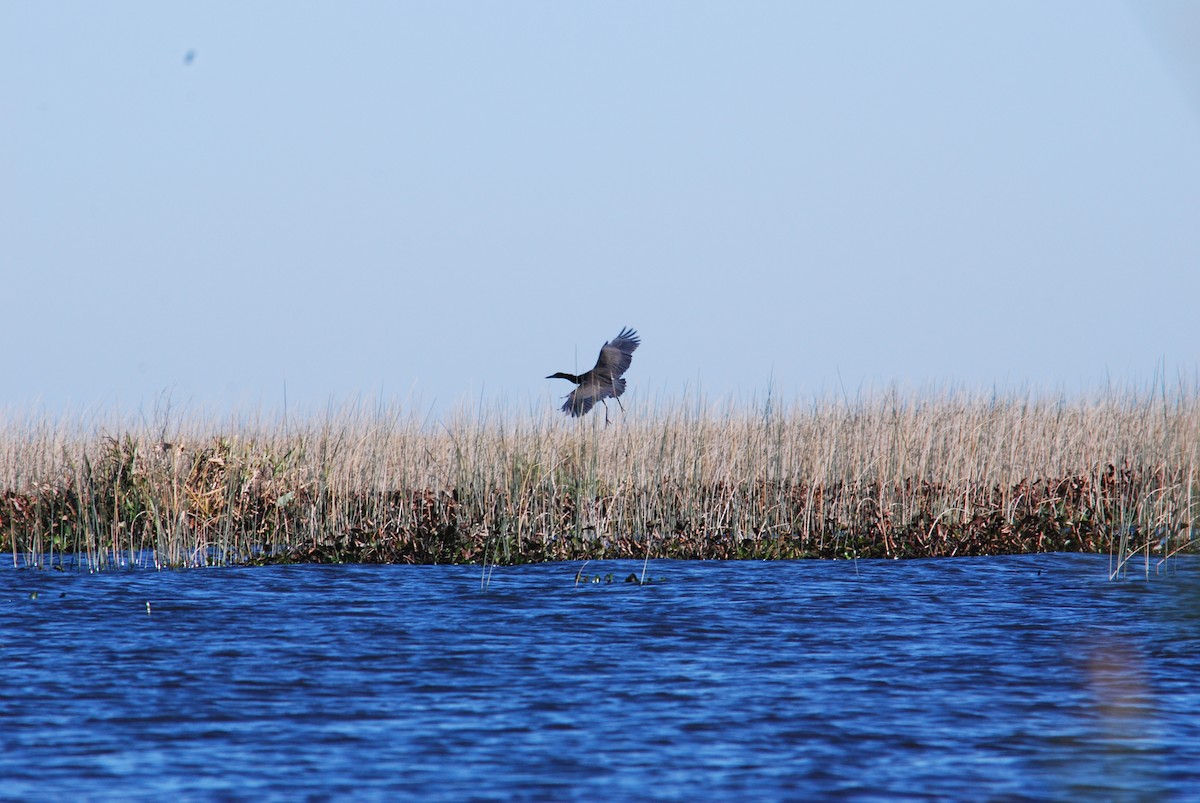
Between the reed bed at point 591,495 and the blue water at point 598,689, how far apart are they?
1526mm

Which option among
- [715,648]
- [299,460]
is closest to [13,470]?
[299,460]

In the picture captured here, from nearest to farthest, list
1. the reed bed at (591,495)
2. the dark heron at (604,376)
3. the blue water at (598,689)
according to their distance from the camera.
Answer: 1. the blue water at (598,689)
2. the reed bed at (591,495)
3. the dark heron at (604,376)

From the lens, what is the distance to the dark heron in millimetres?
12734

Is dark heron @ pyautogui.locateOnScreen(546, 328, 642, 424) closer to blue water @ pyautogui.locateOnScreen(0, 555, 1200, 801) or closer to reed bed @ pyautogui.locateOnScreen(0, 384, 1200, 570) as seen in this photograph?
reed bed @ pyautogui.locateOnScreen(0, 384, 1200, 570)

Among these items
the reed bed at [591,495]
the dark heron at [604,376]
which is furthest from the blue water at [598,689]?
the dark heron at [604,376]

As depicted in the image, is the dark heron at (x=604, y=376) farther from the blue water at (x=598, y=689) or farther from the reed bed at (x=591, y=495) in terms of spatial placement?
the blue water at (x=598, y=689)

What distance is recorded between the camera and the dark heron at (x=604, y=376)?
12.7m

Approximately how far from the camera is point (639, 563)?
11055mm

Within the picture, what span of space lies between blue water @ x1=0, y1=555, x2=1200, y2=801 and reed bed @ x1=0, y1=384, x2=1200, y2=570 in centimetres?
153

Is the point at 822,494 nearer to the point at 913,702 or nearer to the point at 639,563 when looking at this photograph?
the point at 639,563

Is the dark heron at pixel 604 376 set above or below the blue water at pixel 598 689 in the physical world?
above

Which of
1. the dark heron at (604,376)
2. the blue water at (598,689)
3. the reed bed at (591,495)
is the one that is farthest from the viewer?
the dark heron at (604,376)

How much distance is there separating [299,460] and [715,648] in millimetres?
6689

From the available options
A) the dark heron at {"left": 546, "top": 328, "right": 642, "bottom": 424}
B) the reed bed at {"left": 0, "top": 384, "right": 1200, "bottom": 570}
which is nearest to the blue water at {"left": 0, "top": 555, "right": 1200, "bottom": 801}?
the reed bed at {"left": 0, "top": 384, "right": 1200, "bottom": 570}
